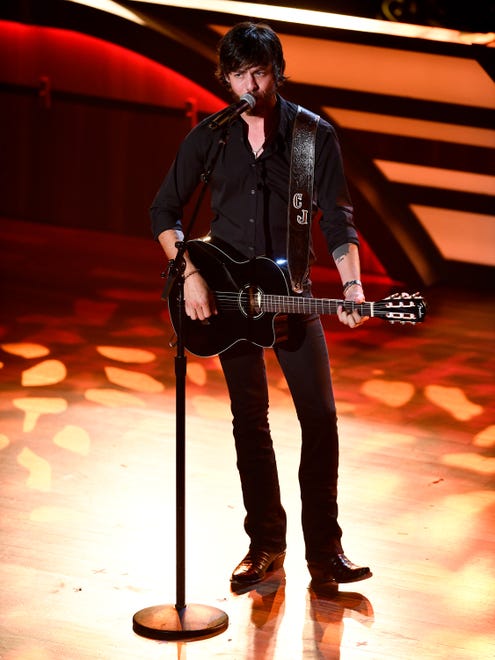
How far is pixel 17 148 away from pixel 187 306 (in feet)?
25.0

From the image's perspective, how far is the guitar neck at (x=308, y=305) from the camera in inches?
134

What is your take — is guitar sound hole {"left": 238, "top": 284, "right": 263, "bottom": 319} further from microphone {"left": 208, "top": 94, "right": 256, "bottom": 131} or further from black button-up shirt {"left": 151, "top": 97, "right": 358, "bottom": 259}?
microphone {"left": 208, "top": 94, "right": 256, "bottom": 131}

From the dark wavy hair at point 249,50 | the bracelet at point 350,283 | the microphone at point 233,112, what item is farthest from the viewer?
the bracelet at point 350,283

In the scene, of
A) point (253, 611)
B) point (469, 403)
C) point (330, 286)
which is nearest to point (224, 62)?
point (253, 611)

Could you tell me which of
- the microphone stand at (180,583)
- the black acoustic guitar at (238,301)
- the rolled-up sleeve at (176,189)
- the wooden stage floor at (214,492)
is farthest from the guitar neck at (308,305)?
the wooden stage floor at (214,492)

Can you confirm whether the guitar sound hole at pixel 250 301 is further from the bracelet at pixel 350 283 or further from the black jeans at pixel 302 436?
the bracelet at pixel 350 283

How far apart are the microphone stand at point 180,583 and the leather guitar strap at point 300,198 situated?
0.29m

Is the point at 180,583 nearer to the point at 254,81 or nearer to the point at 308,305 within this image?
the point at 308,305

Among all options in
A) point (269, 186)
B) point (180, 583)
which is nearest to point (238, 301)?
point (269, 186)

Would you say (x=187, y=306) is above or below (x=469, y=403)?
above

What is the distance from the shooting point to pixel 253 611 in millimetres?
3709

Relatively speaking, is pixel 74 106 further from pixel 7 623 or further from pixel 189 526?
pixel 7 623

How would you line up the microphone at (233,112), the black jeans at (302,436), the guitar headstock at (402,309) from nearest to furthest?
the microphone at (233,112) → the guitar headstock at (402,309) → the black jeans at (302,436)

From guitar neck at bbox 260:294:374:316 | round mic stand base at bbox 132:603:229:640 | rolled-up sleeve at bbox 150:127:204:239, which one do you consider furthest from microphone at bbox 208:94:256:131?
round mic stand base at bbox 132:603:229:640
